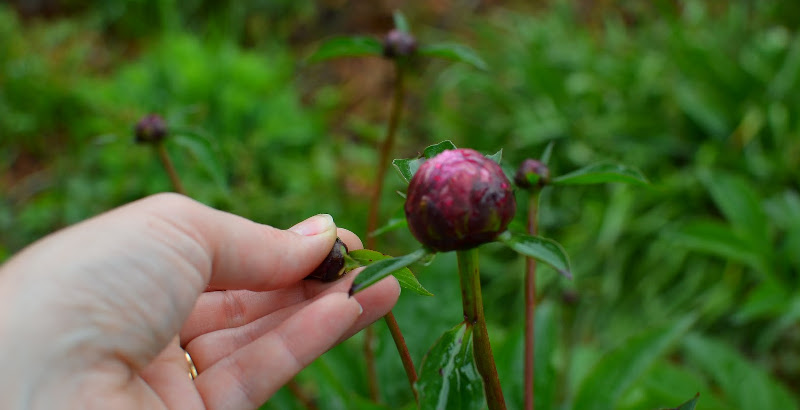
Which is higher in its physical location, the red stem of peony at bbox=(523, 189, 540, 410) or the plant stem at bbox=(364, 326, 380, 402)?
the red stem of peony at bbox=(523, 189, 540, 410)

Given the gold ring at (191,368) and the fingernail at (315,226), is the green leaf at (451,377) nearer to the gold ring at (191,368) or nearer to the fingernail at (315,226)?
A: the fingernail at (315,226)

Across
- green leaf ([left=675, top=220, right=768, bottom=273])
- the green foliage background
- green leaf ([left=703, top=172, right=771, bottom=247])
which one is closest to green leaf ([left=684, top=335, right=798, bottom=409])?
the green foliage background

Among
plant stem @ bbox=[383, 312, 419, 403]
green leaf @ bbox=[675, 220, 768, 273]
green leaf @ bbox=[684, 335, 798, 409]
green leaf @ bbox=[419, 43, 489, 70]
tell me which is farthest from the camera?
green leaf @ bbox=[675, 220, 768, 273]

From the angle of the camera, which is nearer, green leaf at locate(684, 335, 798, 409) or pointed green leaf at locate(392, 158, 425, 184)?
pointed green leaf at locate(392, 158, 425, 184)

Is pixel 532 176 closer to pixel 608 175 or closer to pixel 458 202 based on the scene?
pixel 608 175

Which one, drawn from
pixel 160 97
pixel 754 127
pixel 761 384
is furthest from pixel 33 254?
pixel 754 127

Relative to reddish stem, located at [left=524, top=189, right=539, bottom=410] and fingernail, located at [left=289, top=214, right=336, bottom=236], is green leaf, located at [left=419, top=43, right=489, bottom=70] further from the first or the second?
fingernail, located at [left=289, top=214, right=336, bottom=236]

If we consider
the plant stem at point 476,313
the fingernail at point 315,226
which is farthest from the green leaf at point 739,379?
the fingernail at point 315,226

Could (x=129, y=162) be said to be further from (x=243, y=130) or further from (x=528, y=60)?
(x=528, y=60)
